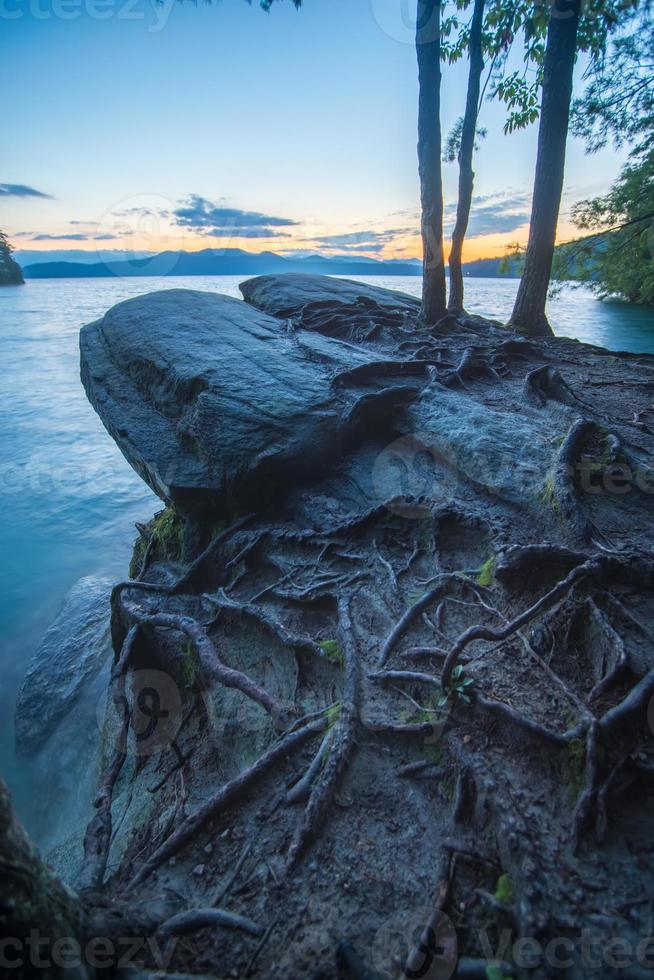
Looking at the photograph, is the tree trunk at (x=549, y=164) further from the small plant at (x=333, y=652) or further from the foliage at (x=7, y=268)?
the foliage at (x=7, y=268)

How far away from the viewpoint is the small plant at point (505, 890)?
6.42ft

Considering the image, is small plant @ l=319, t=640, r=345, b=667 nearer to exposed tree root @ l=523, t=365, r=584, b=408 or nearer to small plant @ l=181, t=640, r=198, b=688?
small plant @ l=181, t=640, r=198, b=688

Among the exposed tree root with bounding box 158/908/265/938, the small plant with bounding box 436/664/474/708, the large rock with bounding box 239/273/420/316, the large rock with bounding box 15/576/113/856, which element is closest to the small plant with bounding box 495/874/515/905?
the small plant with bounding box 436/664/474/708

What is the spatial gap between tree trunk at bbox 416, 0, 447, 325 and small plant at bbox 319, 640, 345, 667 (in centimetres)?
984

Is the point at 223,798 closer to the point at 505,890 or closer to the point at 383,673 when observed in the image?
the point at 383,673

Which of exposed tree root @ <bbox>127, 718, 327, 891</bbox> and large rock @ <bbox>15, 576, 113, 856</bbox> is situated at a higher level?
exposed tree root @ <bbox>127, 718, 327, 891</bbox>

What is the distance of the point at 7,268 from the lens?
78312 mm

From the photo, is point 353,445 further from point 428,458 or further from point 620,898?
point 620,898

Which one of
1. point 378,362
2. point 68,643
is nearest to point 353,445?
point 378,362

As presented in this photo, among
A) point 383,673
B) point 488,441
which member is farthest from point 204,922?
point 488,441

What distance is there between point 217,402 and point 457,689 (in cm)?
442

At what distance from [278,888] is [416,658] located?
155 centimetres

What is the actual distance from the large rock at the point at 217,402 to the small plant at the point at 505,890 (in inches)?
163

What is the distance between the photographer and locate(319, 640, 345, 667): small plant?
132 inches
